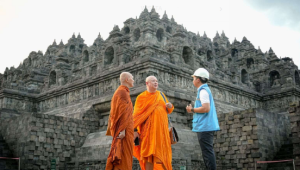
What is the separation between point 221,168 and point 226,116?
2251mm

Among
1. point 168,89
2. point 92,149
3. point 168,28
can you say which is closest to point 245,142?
point 168,89

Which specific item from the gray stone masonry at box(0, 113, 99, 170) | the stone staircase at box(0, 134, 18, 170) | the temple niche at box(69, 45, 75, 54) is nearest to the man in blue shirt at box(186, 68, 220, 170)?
the gray stone masonry at box(0, 113, 99, 170)

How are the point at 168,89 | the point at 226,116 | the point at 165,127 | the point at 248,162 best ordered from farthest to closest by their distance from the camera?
the point at 168,89 < the point at 226,116 < the point at 248,162 < the point at 165,127

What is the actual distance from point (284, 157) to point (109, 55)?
11.0 meters

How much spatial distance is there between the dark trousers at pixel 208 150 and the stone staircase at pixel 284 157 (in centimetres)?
798

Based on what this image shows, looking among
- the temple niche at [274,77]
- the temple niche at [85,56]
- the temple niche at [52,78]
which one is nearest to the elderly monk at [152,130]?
the temple niche at [85,56]

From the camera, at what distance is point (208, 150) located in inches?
256

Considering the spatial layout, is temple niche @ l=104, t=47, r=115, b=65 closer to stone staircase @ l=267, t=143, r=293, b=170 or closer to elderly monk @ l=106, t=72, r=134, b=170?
stone staircase @ l=267, t=143, r=293, b=170

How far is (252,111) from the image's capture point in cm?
1468

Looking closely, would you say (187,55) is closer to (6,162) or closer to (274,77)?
(274,77)

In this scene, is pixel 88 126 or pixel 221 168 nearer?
pixel 221 168

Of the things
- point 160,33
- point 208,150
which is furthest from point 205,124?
point 160,33

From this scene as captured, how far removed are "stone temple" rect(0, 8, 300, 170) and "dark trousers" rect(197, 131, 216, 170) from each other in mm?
7428

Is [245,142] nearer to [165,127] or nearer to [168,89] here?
[168,89]
